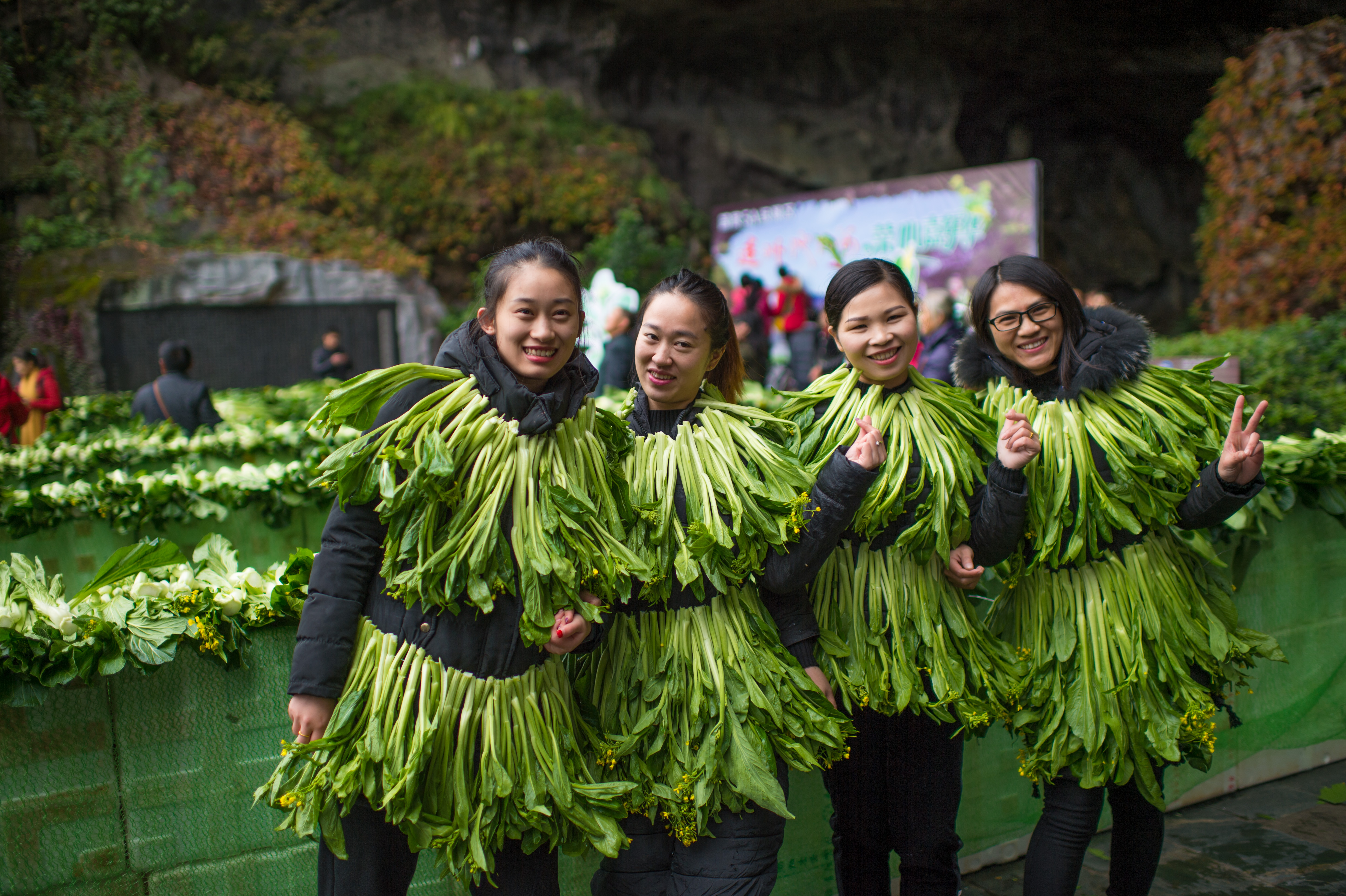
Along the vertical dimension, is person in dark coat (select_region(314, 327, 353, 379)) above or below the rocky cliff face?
below

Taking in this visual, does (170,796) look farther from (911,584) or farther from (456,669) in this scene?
(911,584)

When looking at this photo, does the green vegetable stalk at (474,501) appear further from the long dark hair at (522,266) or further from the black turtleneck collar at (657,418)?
the black turtleneck collar at (657,418)

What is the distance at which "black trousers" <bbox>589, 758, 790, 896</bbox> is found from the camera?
1.84 m

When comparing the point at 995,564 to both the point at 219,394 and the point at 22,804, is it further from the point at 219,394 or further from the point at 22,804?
the point at 219,394

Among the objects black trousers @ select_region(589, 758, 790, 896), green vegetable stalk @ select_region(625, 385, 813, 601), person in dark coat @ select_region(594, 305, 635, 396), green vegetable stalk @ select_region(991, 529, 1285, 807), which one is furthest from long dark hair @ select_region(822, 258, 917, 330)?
person in dark coat @ select_region(594, 305, 635, 396)

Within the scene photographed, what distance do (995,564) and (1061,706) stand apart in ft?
1.19

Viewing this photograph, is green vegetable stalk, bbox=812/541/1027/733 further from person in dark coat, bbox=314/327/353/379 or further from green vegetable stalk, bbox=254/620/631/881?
person in dark coat, bbox=314/327/353/379

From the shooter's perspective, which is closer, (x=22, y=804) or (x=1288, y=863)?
(x=22, y=804)

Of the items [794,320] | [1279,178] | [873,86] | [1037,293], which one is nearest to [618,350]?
[794,320]

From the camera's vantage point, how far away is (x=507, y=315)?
178 cm

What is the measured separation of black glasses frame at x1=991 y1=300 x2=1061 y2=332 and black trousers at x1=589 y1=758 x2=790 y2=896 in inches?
47.3

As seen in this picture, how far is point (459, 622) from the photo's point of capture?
1.73 meters

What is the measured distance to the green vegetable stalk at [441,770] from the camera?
166 centimetres

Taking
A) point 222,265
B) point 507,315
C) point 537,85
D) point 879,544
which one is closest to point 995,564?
point 879,544
